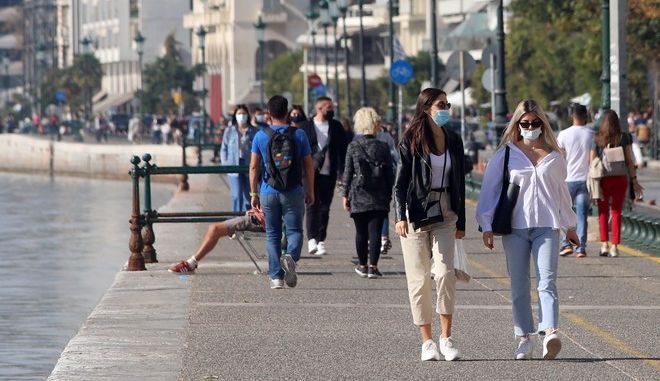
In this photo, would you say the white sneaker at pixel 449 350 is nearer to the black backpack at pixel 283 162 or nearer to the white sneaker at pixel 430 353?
the white sneaker at pixel 430 353

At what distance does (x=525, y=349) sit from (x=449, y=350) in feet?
1.43

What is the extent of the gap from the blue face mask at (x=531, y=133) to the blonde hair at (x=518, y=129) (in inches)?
Answer: 1.9

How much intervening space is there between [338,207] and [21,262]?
6423 millimetres

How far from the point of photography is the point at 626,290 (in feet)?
54.6

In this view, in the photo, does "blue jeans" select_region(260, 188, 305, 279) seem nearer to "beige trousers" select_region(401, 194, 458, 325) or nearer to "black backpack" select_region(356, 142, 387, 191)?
"black backpack" select_region(356, 142, 387, 191)

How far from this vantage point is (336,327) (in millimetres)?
13773

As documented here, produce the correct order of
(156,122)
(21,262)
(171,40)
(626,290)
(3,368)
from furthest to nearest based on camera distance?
(171,40), (156,122), (21,262), (626,290), (3,368)

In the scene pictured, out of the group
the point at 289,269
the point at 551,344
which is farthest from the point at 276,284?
the point at 551,344

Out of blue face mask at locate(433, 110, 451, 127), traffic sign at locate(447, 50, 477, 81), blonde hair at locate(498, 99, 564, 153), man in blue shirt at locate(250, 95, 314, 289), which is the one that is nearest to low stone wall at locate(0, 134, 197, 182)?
traffic sign at locate(447, 50, 477, 81)

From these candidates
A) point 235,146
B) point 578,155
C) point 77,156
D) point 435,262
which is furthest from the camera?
point 77,156

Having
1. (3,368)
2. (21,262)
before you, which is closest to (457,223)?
(3,368)

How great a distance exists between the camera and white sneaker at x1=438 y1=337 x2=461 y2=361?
11.9m

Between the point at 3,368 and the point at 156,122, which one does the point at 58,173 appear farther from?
the point at 3,368

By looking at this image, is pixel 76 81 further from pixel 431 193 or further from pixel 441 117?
pixel 431 193
